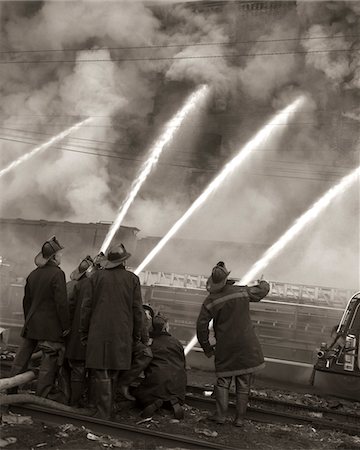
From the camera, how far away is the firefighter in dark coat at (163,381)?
14.2 ft

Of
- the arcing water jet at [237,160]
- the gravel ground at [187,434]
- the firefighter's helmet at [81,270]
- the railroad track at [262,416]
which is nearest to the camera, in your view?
the gravel ground at [187,434]

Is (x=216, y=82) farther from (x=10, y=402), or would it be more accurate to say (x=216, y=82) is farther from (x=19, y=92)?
(x=10, y=402)

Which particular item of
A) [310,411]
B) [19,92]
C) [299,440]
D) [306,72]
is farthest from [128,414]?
[19,92]

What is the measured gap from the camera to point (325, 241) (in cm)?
1934

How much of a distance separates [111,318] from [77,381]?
3.00 feet

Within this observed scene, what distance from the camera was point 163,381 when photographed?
14.2 feet

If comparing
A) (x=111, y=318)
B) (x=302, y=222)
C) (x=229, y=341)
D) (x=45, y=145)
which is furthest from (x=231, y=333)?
(x=45, y=145)

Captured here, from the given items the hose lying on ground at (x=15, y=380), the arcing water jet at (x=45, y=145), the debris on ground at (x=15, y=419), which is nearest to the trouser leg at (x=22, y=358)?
the hose lying on ground at (x=15, y=380)

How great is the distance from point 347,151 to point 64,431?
61.9 feet

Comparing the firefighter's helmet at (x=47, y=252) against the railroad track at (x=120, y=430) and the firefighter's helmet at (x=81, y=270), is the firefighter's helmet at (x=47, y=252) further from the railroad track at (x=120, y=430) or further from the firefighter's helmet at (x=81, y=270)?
the railroad track at (x=120, y=430)

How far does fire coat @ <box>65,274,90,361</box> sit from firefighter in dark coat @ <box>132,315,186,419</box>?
0.68 metres

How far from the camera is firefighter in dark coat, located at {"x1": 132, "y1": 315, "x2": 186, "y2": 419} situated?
4.34 metres

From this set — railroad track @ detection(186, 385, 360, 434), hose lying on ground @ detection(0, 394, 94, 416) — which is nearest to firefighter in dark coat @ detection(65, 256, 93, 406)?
hose lying on ground @ detection(0, 394, 94, 416)

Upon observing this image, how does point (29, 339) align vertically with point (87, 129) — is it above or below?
below
